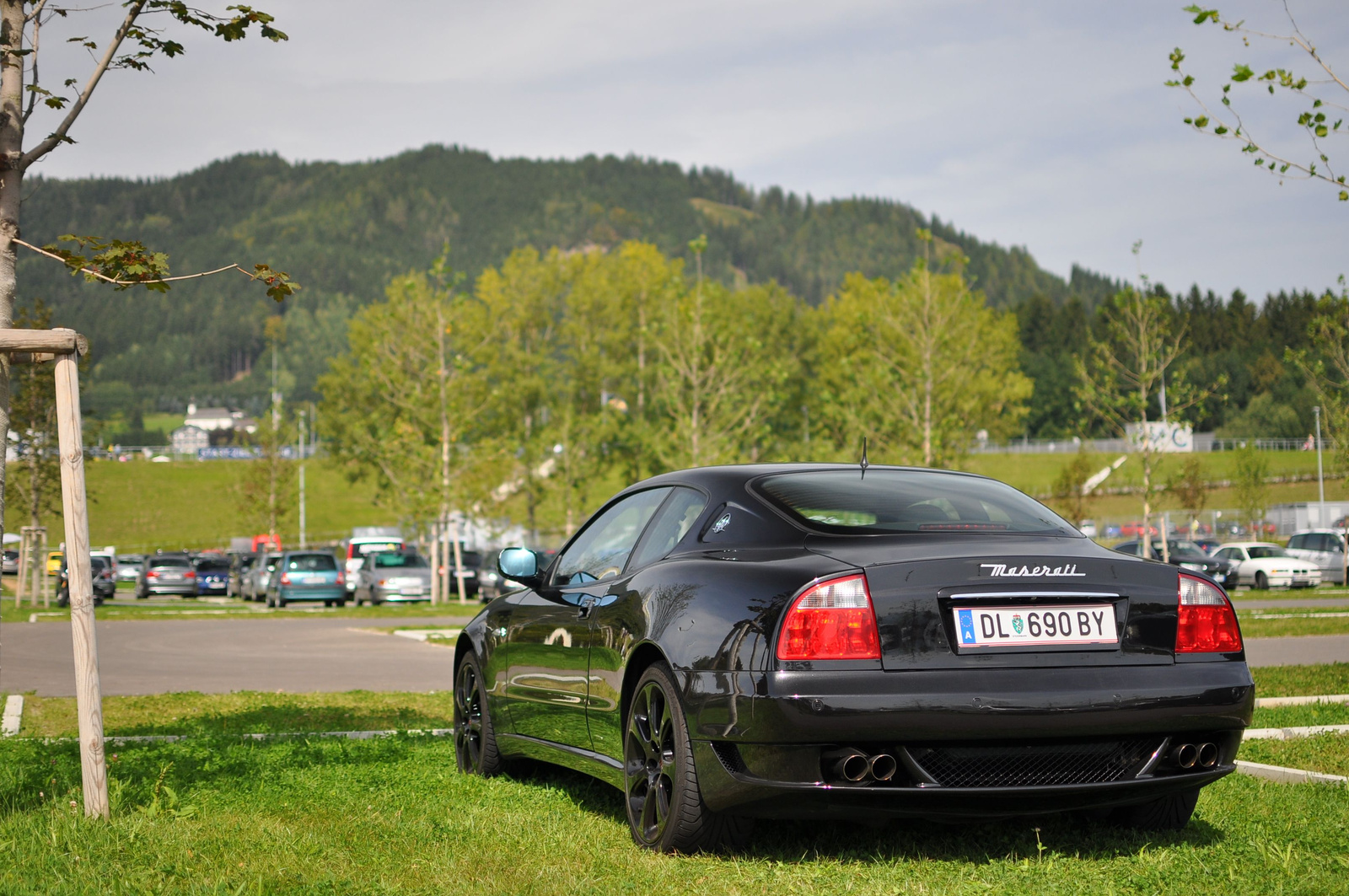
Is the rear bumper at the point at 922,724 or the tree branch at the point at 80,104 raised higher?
the tree branch at the point at 80,104

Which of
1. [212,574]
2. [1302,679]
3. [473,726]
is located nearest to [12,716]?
[473,726]

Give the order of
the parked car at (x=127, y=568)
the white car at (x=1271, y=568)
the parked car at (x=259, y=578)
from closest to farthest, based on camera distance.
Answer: the white car at (x=1271, y=568), the parked car at (x=259, y=578), the parked car at (x=127, y=568)

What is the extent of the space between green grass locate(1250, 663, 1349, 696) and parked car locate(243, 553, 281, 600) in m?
33.8

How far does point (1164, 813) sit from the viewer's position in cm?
522

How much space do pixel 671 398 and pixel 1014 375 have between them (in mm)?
45827

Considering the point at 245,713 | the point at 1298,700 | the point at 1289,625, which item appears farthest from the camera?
the point at 1289,625

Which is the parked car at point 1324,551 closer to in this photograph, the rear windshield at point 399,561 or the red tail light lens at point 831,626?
the rear windshield at point 399,561

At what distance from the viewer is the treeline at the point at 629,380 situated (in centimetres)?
3784

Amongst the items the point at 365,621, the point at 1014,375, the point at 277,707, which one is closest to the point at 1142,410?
the point at 365,621

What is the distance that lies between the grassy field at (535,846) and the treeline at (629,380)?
30.4m

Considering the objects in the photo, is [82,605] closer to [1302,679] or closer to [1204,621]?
[1204,621]

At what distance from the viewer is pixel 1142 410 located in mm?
31031

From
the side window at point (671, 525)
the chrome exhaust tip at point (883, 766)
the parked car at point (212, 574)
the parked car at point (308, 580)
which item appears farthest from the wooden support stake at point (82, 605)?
the parked car at point (212, 574)

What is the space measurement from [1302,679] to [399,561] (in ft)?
97.7
